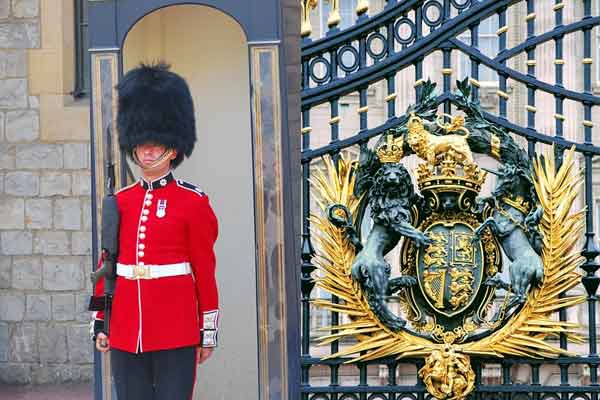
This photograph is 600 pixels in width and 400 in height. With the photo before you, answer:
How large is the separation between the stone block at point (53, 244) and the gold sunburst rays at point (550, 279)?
409cm

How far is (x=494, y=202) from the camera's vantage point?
5.65m

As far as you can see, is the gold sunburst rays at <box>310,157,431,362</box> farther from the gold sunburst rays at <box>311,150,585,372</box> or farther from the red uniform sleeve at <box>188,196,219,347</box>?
the red uniform sleeve at <box>188,196,219,347</box>

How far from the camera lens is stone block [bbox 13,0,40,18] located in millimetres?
9047

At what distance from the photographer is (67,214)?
29.3 feet

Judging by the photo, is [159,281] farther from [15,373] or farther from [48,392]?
[15,373]

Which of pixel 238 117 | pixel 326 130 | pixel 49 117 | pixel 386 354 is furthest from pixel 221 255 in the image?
pixel 326 130

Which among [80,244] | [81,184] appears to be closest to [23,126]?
[81,184]

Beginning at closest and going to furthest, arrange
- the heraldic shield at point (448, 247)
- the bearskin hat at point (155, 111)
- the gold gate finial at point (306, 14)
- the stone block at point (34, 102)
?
1. the bearskin hat at point (155, 111)
2. the heraldic shield at point (448, 247)
3. the gold gate finial at point (306, 14)
4. the stone block at point (34, 102)

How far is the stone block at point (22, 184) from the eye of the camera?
8.98 m

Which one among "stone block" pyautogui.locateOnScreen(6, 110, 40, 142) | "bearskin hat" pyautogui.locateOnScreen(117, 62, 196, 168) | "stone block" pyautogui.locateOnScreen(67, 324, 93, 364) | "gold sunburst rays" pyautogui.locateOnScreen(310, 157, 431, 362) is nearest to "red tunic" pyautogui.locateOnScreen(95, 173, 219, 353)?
"bearskin hat" pyautogui.locateOnScreen(117, 62, 196, 168)

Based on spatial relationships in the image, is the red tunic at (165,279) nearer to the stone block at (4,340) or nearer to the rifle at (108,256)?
the rifle at (108,256)

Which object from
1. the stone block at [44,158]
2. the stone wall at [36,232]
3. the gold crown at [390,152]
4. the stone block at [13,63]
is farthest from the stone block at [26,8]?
the gold crown at [390,152]

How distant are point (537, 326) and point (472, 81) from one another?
1.14m

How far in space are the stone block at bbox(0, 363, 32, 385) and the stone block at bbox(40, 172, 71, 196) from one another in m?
1.22
